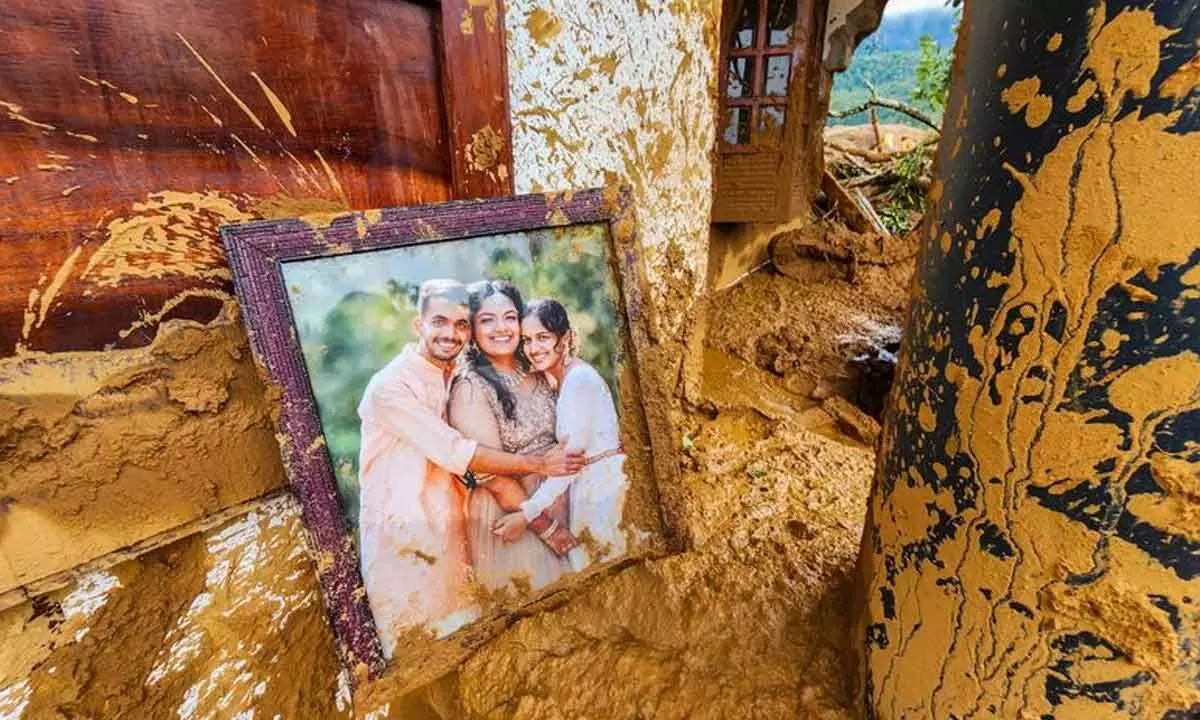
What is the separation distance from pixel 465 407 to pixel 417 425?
8 centimetres

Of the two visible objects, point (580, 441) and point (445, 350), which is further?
point (580, 441)

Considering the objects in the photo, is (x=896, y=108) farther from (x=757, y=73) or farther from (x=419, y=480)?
(x=419, y=480)

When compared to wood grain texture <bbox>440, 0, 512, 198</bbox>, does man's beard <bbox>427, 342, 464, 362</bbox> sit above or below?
below

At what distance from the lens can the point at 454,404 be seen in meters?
0.93

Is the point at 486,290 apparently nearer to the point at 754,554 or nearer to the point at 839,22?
the point at 754,554

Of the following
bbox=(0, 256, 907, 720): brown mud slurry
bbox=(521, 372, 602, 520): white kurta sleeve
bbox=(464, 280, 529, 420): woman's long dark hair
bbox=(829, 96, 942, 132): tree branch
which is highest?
bbox=(829, 96, 942, 132): tree branch

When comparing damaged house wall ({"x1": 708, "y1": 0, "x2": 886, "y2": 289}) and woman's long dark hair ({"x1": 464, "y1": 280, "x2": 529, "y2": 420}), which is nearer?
woman's long dark hair ({"x1": 464, "y1": 280, "x2": 529, "y2": 420})

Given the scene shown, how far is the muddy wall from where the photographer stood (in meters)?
0.73

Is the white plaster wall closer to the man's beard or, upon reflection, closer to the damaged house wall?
the man's beard

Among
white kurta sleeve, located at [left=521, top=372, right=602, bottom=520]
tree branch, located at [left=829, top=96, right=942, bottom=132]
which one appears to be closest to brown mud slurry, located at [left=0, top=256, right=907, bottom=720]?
white kurta sleeve, located at [left=521, top=372, right=602, bottom=520]

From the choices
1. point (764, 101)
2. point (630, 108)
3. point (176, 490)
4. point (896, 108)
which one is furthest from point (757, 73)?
point (176, 490)

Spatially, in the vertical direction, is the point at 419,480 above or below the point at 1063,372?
below

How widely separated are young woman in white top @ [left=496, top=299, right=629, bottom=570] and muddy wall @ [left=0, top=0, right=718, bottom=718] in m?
0.26

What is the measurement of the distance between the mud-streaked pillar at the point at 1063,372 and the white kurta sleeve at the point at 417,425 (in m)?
0.71
